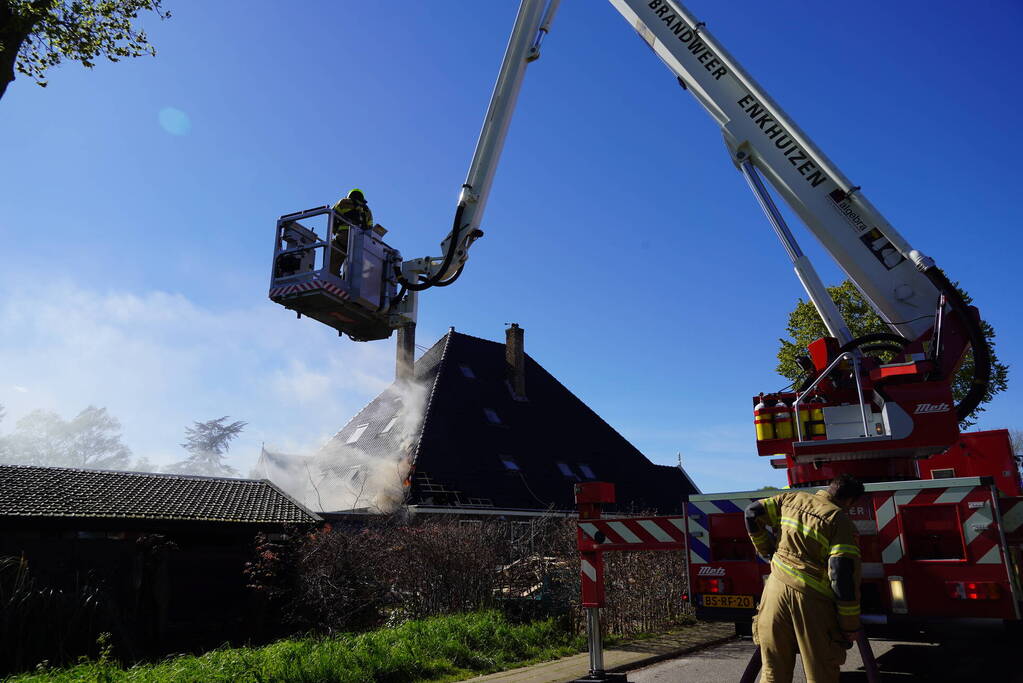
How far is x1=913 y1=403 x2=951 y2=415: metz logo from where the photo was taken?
656 centimetres

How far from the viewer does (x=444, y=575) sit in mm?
11086

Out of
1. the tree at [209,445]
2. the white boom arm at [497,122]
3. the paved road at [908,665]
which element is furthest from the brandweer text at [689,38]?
the tree at [209,445]

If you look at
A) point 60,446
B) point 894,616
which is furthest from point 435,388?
point 60,446

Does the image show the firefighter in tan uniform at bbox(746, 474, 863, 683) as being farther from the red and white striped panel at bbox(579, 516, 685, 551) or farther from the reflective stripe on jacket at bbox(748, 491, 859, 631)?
the red and white striped panel at bbox(579, 516, 685, 551)

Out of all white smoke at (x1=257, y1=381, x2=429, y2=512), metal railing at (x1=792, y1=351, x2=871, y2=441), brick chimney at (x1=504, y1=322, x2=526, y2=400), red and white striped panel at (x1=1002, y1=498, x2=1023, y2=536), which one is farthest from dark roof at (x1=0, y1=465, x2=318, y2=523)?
red and white striped panel at (x1=1002, y1=498, x2=1023, y2=536)

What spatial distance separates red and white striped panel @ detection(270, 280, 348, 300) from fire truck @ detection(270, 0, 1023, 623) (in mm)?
17

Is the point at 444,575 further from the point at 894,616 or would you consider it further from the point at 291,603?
the point at 894,616

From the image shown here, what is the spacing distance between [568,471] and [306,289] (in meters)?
18.4

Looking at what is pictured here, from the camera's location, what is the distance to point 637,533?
20.4ft

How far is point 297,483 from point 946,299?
2105 cm

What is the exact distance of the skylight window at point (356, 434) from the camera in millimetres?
24834

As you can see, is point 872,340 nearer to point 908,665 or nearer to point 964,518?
point 964,518

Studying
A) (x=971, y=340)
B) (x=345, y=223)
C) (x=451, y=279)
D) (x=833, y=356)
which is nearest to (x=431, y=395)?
(x=451, y=279)

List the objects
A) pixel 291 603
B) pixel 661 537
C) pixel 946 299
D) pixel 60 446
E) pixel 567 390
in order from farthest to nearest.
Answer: pixel 60 446, pixel 567 390, pixel 291 603, pixel 946 299, pixel 661 537
